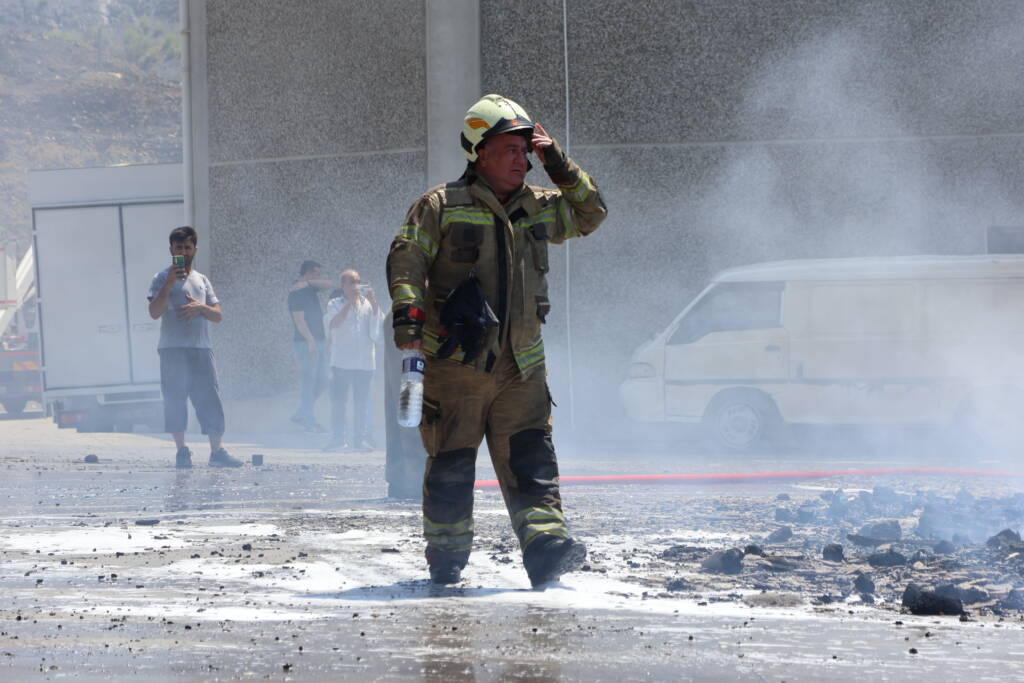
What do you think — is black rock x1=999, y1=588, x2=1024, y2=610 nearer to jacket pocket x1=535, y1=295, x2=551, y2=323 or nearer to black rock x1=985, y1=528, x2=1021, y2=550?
black rock x1=985, y1=528, x2=1021, y2=550

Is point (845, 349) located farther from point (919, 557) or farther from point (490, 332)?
point (490, 332)

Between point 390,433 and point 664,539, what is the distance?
2.33m

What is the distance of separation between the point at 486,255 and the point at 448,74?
10.4 meters

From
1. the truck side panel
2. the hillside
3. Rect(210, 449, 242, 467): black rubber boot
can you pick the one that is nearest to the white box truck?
the truck side panel

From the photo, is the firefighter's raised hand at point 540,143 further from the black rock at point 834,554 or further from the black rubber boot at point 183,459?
the black rubber boot at point 183,459

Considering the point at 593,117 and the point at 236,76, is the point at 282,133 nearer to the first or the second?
the point at 236,76

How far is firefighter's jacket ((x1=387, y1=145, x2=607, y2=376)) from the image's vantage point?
16.2 ft

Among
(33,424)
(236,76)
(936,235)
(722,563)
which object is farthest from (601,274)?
(722,563)

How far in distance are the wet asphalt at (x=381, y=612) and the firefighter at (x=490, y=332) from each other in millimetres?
265

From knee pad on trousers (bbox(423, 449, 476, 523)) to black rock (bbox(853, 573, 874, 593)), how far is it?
4.55 feet

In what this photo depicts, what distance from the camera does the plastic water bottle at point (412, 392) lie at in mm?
4820

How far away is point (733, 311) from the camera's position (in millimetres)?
13438

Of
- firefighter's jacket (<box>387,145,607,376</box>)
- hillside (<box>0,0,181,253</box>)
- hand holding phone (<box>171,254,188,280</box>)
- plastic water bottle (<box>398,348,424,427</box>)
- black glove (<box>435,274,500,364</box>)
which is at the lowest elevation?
plastic water bottle (<box>398,348,424,427</box>)

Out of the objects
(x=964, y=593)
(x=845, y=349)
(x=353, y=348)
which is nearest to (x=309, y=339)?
(x=353, y=348)
